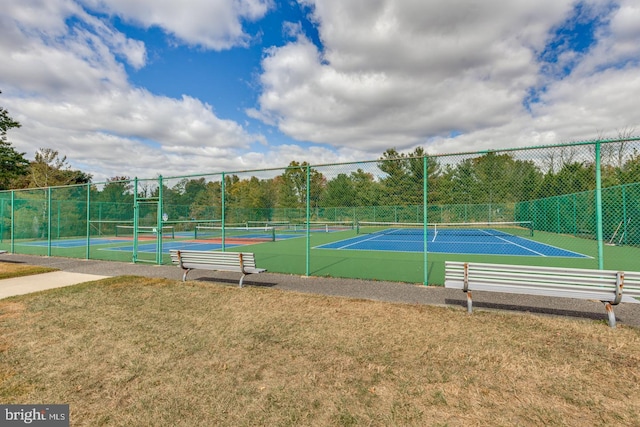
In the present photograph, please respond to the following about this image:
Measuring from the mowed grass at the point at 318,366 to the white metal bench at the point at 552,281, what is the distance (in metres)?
0.39

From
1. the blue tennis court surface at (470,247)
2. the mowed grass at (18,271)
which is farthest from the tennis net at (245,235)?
the mowed grass at (18,271)

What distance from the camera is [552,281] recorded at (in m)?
4.50

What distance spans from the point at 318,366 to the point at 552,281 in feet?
12.0

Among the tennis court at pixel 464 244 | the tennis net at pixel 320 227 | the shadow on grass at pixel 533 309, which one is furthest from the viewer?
the tennis net at pixel 320 227

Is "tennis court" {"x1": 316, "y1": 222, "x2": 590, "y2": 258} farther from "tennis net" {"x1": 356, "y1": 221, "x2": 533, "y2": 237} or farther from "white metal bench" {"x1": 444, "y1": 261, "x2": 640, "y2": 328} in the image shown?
"white metal bench" {"x1": 444, "y1": 261, "x2": 640, "y2": 328}

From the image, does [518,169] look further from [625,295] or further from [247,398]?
[247,398]

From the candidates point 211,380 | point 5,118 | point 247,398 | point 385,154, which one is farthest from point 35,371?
point 385,154

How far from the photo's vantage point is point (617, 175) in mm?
14836

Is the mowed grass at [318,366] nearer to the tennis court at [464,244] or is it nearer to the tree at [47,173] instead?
the tennis court at [464,244]

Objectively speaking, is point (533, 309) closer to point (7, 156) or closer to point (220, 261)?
point (220, 261)

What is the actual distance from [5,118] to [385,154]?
1632 inches

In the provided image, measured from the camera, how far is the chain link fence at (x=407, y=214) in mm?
8859

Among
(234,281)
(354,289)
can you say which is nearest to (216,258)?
(234,281)

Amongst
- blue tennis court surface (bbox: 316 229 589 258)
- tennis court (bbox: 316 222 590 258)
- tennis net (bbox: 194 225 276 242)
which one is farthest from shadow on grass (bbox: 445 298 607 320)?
tennis net (bbox: 194 225 276 242)
